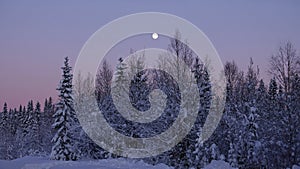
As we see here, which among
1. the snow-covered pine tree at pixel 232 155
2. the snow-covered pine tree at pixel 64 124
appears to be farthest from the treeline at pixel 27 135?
the snow-covered pine tree at pixel 232 155

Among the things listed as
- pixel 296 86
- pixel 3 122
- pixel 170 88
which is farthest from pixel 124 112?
pixel 3 122

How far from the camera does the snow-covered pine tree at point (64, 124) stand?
3043 centimetres

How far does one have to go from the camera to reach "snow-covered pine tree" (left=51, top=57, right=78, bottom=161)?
30427 mm

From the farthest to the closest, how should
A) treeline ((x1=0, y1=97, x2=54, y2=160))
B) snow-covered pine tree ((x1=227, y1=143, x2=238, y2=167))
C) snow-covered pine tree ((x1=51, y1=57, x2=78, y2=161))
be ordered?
1. treeline ((x1=0, y1=97, x2=54, y2=160))
2. snow-covered pine tree ((x1=51, y1=57, x2=78, y2=161))
3. snow-covered pine tree ((x1=227, y1=143, x2=238, y2=167))

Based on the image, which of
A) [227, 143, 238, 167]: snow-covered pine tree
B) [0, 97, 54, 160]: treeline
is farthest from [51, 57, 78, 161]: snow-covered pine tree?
[227, 143, 238, 167]: snow-covered pine tree

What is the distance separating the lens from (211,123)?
2691 centimetres

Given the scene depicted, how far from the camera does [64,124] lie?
3084cm

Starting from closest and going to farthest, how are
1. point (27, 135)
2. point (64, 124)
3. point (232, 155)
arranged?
1. point (232, 155)
2. point (64, 124)
3. point (27, 135)

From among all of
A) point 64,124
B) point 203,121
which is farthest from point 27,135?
point 203,121

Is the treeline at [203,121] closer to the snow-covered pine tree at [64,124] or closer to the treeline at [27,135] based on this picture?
the snow-covered pine tree at [64,124]

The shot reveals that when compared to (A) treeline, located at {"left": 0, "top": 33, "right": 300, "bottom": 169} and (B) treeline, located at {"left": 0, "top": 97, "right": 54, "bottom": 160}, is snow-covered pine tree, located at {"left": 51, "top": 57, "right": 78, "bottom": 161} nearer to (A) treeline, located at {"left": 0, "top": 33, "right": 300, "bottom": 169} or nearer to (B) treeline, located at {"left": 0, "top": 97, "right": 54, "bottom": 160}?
(A) treeline, located at {"left": 0, "top": 33, "right": 300, "bottom": 169}

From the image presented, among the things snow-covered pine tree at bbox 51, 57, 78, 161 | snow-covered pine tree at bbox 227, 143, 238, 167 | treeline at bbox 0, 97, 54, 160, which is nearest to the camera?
snow-covered pine tree at bbox 227, 143, 238, 167

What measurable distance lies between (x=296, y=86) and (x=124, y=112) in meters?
13.6

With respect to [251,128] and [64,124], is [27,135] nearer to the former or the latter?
[64,124]
